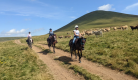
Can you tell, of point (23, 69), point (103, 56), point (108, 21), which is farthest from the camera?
point (108, 21)

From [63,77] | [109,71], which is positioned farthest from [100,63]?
[63,77]

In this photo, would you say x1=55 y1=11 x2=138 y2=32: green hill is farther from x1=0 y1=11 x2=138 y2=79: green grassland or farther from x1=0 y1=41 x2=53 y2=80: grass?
x1=0 y1=41 x2=53 y2=80: grass

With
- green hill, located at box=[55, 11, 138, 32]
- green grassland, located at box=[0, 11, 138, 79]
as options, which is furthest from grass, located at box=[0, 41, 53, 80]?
green hill, located at box=[55, 11, 138, 32]

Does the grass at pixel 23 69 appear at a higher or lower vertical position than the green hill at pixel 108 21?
lower

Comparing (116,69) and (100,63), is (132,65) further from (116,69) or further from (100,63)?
(100,63)

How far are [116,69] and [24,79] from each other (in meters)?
7.47

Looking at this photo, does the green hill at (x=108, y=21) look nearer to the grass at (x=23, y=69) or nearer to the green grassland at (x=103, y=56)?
the green grassland at (x=103, y=56)

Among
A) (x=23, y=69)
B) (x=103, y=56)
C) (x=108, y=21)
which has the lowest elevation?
(x=23, y=69)

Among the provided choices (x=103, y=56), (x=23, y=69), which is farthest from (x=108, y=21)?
(x=23, y=69)

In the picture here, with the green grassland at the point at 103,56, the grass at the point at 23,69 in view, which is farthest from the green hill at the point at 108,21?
the grass at the point at 23,69

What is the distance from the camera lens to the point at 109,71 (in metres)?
7.30

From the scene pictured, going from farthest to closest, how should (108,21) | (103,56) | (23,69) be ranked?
(108,21)
(103,56)
(23,69)

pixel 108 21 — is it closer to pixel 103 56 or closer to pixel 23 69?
pixel 103 56

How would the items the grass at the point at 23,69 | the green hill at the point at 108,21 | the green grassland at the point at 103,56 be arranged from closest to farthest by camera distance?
A: the grass at the point at 23,69
the green grassland at the point at 103,56
the green hill at the point at 108,21
